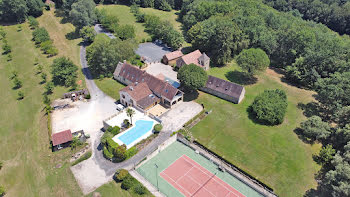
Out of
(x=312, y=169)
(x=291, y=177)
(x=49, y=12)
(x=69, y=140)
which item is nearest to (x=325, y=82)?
(x=312, y=169)

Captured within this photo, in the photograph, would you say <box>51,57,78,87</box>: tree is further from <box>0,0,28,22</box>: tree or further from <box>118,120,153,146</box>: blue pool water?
<box>0,0,28,22</box>: tree

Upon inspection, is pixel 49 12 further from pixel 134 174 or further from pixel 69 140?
pixel 134 174

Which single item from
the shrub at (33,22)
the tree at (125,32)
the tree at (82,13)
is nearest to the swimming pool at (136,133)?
the tree at (125,32)

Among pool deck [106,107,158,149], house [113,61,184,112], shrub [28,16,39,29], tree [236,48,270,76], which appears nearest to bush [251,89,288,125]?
tree [236,48,270,76]

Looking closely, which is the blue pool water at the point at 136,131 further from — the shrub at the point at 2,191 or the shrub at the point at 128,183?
the shrub at the point at 2,191

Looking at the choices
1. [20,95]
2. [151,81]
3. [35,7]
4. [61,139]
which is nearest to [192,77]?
[151,81]
